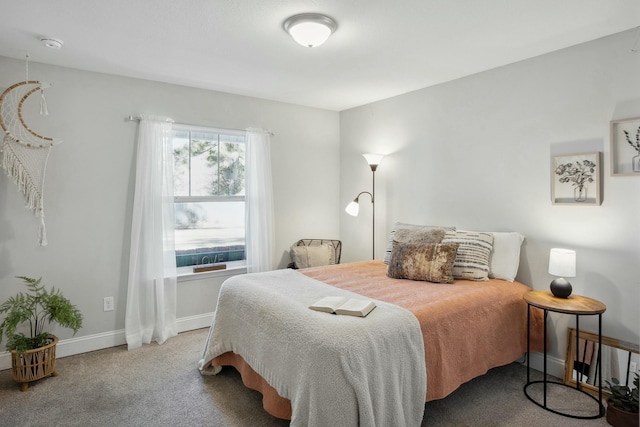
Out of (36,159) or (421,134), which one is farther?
(421,134)

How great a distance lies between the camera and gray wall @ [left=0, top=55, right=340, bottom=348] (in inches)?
115

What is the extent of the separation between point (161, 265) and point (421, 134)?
285 centimetres

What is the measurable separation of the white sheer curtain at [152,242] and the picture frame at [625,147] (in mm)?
3549

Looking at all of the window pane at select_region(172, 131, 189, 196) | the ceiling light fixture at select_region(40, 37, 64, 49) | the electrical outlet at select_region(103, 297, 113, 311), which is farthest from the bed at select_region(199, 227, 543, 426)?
the ceiling light fixture at select_region(40, 37, 64, 49)

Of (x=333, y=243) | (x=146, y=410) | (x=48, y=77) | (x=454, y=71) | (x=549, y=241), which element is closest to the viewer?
(x=146, y=410)

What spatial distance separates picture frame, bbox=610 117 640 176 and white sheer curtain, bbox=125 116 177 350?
355 centimetres

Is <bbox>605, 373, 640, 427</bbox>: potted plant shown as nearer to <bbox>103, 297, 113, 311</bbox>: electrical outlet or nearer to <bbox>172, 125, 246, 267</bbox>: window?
<bbox>172, 125, 246, 267</bbox>: window

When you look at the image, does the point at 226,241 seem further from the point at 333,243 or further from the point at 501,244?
the point at 501,244

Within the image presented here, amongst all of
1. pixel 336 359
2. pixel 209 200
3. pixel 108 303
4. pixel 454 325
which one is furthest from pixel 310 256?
pixel 336 359

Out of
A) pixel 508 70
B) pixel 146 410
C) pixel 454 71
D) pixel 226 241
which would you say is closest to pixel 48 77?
pixel 226 241

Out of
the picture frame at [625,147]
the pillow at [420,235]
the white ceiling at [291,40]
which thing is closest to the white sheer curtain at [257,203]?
the white ceiling at [291,40]

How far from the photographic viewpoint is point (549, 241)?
2.81 meters

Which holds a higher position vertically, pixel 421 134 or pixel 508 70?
pixel 508 70

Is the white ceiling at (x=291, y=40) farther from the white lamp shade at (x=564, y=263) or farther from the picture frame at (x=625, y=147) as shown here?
the white lamp shade at (x=564, y=263)
